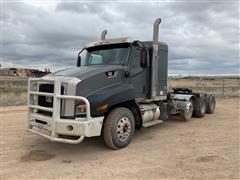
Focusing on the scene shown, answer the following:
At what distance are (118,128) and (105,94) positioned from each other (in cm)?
90

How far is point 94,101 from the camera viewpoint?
5953 millimetres

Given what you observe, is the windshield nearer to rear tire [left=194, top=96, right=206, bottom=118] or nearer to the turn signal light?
the turn signal light

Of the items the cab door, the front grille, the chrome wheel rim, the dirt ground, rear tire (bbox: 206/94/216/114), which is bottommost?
the dirt ground

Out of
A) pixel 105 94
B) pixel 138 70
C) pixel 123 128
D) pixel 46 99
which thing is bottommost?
pixel 123 128

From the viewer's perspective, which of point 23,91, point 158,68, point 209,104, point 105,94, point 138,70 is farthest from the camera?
point 23,91

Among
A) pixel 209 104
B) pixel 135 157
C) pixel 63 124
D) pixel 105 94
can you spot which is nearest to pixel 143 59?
pixel 105 94

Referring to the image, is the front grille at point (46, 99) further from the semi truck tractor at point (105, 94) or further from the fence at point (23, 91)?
the fence at point (23, 91)

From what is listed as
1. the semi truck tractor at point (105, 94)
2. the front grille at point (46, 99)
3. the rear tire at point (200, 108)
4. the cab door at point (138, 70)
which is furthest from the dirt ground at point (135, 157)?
the rear tire at point (200, 108)

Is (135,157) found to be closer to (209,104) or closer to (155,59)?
(155,59)

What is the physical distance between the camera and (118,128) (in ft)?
21.0

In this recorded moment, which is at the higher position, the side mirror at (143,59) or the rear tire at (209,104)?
the side mirror at (143,59)

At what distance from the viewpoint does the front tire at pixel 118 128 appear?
6.20 m

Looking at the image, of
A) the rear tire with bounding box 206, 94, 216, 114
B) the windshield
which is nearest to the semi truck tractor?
the windshield

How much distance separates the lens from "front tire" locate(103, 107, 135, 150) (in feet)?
20.4
